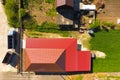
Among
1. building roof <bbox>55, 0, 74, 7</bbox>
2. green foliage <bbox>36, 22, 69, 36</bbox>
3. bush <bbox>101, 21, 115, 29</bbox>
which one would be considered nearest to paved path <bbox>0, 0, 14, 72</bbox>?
green foliage <bbox>36, 22, 69, 36</bbox>

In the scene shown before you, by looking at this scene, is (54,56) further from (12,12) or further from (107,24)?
(107,24)

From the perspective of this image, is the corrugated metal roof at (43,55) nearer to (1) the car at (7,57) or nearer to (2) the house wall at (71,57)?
(2) the house wall at (71,57)

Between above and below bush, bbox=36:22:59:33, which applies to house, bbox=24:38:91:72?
below

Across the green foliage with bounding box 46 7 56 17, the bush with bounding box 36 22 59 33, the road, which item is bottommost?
the road

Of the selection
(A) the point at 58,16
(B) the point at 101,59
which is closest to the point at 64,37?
(A) the point at 58,16

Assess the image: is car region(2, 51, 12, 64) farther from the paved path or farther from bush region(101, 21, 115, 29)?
bush region(101, 21, 115, 29)

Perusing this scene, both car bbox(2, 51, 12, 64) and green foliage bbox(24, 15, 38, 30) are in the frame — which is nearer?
car bbox(2, 51, 12, 64)

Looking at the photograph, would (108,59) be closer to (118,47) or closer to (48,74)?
(118,47)

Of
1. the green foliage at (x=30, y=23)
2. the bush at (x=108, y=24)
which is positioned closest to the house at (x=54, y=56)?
the green foliage at (x=30, y=23)
